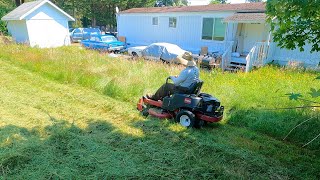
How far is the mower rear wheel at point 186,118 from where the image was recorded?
181 inches

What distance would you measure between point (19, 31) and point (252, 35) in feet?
52.9

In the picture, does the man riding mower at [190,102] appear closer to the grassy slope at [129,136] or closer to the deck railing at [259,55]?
the grassy slope at [129,136]

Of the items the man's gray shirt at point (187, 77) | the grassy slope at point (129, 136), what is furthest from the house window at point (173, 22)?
the man's gray shirt at point (187, 77)

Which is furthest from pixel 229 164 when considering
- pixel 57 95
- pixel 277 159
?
pixel 57 95

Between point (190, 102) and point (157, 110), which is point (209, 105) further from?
point (157, 110)

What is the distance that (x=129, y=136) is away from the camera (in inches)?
169

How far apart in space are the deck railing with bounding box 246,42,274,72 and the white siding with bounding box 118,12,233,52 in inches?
113

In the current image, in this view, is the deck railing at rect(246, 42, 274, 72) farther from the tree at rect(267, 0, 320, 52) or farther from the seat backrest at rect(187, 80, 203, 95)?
the tree at rect(267, 0, 320, 52)

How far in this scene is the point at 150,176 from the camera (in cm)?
318

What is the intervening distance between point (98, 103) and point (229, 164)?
3.68 meters

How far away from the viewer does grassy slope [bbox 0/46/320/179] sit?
333 cm

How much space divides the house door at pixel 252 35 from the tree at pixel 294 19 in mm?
10980

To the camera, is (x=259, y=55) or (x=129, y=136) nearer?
(x=129, y=136)

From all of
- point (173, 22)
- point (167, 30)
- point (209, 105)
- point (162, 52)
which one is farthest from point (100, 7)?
point (209, 105)
